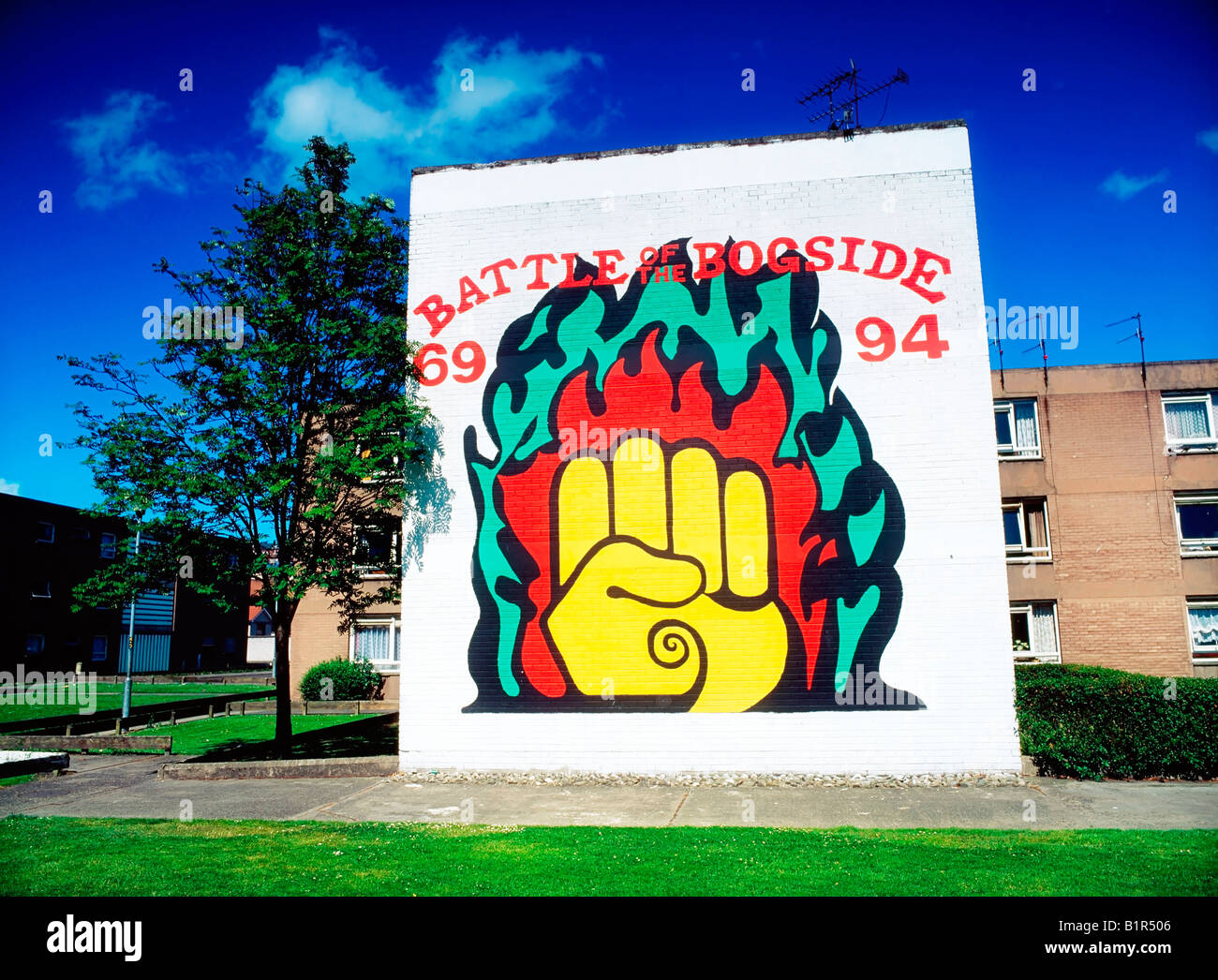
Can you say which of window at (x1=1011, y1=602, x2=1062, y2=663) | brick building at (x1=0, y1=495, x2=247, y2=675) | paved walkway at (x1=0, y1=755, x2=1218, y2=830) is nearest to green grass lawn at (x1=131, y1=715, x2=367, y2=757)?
paved walkway at (x1=0, y1=755, x2=1218, y2=830)

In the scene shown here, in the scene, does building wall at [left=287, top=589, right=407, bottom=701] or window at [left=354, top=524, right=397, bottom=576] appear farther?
building wall at [left=287, top=589, right=407, bottom=701]

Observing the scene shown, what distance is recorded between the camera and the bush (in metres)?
23.9

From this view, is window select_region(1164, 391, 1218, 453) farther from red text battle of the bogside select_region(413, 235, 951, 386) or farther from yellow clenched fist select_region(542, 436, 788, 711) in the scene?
yellow clenched fist select_region(542, 436, 788, 711)

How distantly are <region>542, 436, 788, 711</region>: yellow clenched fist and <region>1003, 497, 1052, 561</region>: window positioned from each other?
41.7 ft

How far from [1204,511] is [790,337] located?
1615cm

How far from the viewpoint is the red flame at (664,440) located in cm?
1215

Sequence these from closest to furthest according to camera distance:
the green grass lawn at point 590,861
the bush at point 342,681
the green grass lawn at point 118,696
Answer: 1. the green grass lawn at point 590,861
2. the bush at point 342,681
3. the green grass lawn at point 118,696

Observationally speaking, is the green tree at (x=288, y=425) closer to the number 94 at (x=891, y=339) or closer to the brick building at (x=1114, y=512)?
the number 94 at (x=891, y=339)

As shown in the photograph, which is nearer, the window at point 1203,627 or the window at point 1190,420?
the window at point 1203,627

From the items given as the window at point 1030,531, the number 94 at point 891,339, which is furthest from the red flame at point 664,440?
the window at point 1030,531

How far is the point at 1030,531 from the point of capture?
22.0m

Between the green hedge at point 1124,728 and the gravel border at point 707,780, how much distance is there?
2.80ft

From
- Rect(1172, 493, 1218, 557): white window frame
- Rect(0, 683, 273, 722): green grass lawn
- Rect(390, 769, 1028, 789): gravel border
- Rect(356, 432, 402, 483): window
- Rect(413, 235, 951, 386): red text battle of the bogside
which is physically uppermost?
Rect(413, 235, 951, 386): red text battle of the bogside
